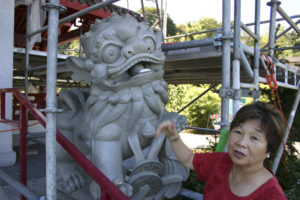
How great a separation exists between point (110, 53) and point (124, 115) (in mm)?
500

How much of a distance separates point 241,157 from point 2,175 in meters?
1.63

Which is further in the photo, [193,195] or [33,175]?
[33,175]

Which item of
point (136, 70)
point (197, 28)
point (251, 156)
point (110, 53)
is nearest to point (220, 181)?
point (251, 156)

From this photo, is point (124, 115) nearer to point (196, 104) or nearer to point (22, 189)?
point (22, 189)

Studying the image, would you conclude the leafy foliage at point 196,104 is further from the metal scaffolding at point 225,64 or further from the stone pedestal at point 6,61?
the stone pedestal at point 6,61

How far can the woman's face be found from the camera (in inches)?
50.8

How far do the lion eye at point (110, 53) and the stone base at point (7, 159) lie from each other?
8.00ft

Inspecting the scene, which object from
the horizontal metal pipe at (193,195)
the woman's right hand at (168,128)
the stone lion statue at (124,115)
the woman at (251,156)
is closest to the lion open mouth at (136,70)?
the stone lion statue at (124,115)

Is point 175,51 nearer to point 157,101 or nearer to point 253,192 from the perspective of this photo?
point 157,101

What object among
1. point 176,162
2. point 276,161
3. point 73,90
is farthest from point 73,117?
point 276,161

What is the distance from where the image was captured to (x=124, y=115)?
2090 mm

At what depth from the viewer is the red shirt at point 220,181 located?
1.27m

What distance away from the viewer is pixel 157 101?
2.15 m

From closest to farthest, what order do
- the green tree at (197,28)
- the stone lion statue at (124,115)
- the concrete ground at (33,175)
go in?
1. the stone lion statue at (124,115)
2. the concrete ground at (33,175)
3. the green tree at (197,28)
